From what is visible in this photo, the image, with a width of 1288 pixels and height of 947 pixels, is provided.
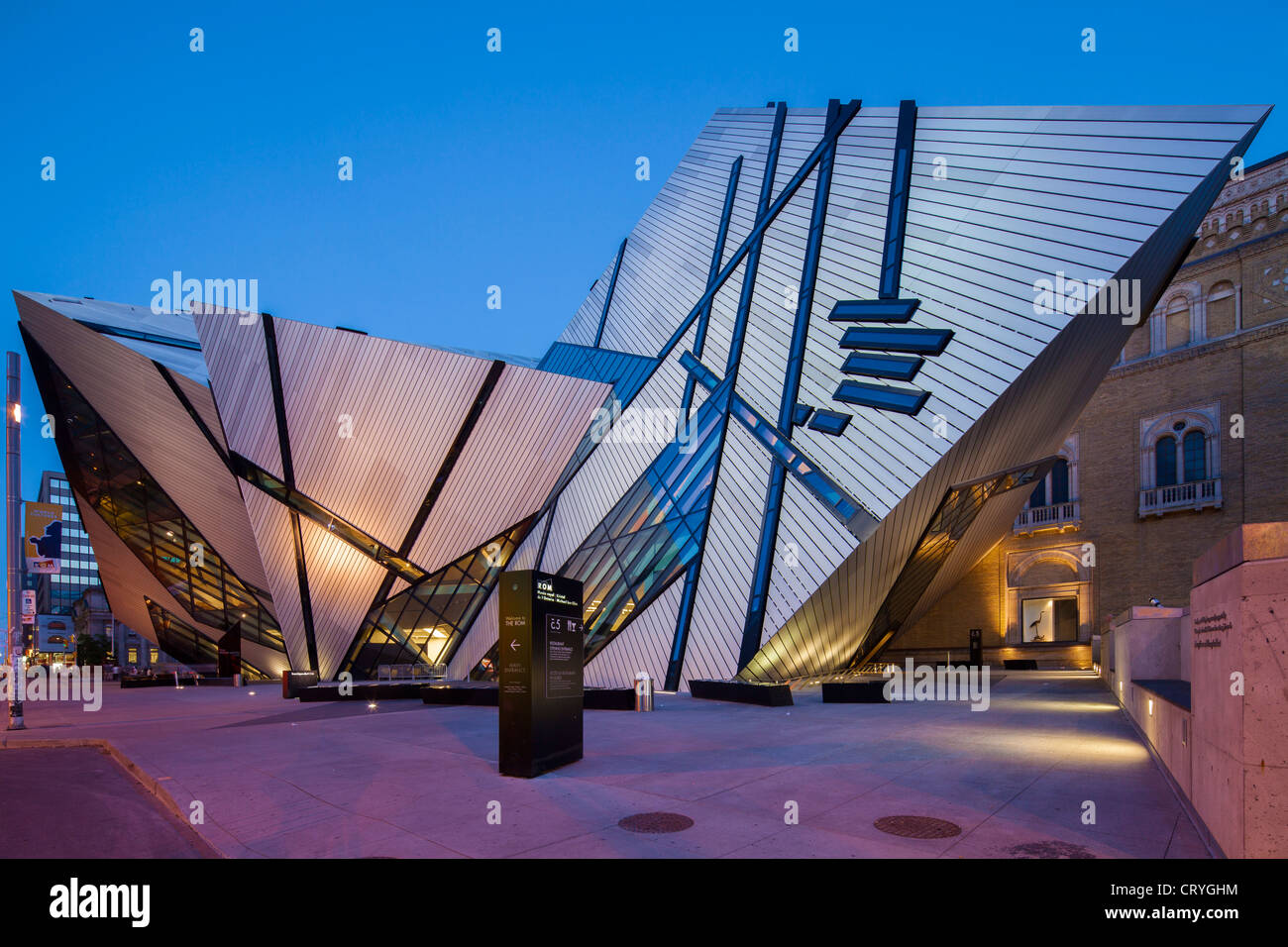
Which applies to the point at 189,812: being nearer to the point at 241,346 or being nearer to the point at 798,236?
the point at 798,236

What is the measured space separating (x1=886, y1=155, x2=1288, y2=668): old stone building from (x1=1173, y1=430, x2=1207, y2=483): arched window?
2.3 inches

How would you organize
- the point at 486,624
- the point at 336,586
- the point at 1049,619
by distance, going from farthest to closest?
the point at 1049,619 < the point at 336,586 < the point at 486,624

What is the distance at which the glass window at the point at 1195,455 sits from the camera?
32156 millimetres

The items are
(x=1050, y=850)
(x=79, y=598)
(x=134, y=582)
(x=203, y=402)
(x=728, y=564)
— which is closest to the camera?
(x=1050, y=850)

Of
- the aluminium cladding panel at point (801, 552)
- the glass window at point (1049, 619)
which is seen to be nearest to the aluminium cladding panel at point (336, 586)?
the aluminium cladding panel at point (801, 552)

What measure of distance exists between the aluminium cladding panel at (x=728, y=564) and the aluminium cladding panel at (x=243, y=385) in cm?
1890

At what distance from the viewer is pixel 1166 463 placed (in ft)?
110

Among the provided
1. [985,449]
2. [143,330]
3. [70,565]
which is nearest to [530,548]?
[985,449]

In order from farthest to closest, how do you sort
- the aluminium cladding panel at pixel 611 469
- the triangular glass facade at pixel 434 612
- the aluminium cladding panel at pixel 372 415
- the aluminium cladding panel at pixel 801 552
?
1. the triangular glass facade at pixel 434 612
2. the aluminium cladding panel at pixel 372 415
3. the aluminium cladding panel at pixel 611 469
4. the aluminium cladding panel at pixel 801 552

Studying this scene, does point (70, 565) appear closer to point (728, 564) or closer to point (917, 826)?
point (728, 564)

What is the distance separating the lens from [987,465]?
62.9ft

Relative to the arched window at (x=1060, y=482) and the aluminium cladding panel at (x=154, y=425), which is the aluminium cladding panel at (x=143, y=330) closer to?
the aluminium cladding panel at (x=154, y=425)

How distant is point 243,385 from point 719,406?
63.7ft

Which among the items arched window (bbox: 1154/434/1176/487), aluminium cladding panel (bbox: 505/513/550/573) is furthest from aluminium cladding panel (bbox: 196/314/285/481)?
arched window (bbox: 1154/434/1176/487)
